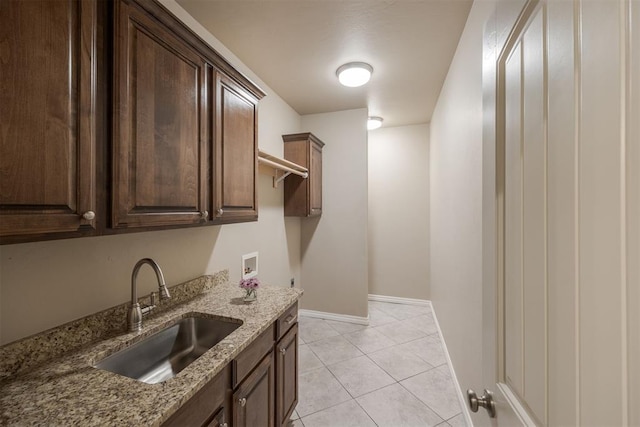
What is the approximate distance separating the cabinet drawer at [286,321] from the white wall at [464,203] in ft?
3.71

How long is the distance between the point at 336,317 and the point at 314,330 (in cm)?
40

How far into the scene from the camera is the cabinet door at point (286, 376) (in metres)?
1.51

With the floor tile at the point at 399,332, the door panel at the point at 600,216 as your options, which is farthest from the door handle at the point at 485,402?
the floor tile at the point at 399,332

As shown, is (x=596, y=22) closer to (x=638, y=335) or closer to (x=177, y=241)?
(x=638, y=335)

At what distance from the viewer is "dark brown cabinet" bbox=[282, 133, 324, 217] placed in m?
3.03

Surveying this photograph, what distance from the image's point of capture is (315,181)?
128 inches

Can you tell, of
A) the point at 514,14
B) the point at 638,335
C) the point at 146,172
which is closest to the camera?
the point at 638,335

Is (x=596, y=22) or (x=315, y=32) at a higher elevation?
(x=315, y=32)

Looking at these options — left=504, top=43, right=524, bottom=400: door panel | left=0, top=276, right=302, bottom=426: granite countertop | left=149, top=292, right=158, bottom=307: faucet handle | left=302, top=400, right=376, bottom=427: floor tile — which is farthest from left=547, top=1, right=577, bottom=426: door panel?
left=302, top=400, right=376, bottom=427: floor tile

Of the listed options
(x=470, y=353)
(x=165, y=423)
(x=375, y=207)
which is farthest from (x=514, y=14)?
(x=375, y=207)

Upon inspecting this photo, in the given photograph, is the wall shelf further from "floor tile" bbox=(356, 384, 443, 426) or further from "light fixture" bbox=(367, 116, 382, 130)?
"floor tile" bbox=(356, 384, 443, 426)

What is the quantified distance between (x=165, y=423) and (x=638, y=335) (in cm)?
110

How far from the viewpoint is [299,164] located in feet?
10.1

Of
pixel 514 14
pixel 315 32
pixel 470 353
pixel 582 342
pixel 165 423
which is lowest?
pixel 470 353
